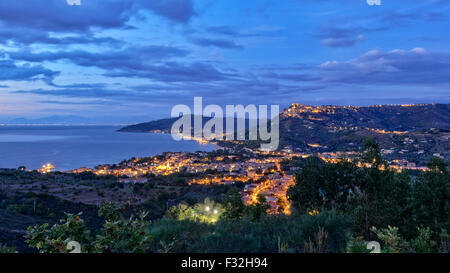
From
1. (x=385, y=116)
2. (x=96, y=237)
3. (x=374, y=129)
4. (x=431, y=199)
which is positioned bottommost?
(x=431, y=199)

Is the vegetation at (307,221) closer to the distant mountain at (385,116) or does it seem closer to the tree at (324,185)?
the tree at (324,185)

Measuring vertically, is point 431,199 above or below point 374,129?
below

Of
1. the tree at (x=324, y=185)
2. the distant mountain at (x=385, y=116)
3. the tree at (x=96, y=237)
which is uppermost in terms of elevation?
the distant mountain at (x=385, y=116)

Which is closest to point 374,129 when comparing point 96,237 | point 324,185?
point 324,185

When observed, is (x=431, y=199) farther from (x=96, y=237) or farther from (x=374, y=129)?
(x=374, y=129)

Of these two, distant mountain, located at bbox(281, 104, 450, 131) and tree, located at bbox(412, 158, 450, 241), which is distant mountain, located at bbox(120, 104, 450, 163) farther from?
tree, located at bbox(412, 158, 450, 241)

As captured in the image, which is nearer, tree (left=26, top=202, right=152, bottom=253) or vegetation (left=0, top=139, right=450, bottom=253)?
tree (left=26, top=202, right=152, bottom=253)

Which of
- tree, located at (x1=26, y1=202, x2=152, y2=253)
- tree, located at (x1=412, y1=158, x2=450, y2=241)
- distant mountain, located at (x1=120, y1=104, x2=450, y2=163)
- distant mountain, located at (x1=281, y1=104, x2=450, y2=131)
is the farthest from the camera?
distant mountain, located at (x1=281, y1=104, x2=450, y2=131)

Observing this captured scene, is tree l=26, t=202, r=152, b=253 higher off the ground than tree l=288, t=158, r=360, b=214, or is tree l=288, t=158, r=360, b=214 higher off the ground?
tree l=26, t=202, r=152, b=253

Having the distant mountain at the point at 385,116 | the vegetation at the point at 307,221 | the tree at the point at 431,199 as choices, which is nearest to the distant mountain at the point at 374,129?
the distant mountain at the point at 385,116

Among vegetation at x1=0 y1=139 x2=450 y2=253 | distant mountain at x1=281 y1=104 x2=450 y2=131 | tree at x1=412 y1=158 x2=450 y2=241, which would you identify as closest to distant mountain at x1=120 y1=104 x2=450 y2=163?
distant mountain at x1=281 y1=104 x2=450 y2=131
